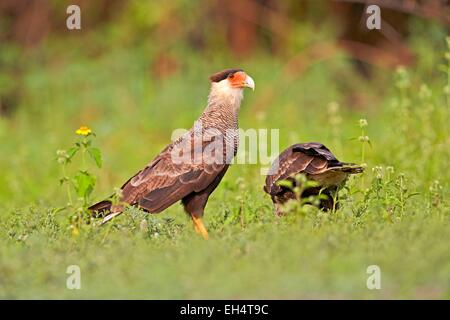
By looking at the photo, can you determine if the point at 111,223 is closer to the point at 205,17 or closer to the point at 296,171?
the point at 296,171

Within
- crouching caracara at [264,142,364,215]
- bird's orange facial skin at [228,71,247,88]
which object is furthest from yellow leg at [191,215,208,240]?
bird's orange facial skin at [228,71,247,88]

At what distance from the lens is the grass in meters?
5.61

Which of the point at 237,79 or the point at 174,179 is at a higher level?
the point at 237,79

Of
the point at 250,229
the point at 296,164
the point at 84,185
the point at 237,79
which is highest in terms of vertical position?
the point at 237,79

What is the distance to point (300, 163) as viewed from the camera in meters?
7.16

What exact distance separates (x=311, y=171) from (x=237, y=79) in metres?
1.48

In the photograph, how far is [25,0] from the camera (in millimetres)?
15719

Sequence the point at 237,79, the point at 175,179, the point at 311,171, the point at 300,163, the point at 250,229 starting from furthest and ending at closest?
the point at 237,79, the point at 175,179, the point at 300,163, the point at 311,171, the point at 250,229

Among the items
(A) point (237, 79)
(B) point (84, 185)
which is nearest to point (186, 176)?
(B) point (84, 185)

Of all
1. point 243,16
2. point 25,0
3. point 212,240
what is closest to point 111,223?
point 212,240

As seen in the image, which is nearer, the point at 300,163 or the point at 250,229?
the point at 250,229

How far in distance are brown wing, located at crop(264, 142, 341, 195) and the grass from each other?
23 centimetres

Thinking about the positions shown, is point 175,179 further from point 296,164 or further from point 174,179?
point 296,164

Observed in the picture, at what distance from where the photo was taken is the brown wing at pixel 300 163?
22.9 ft
